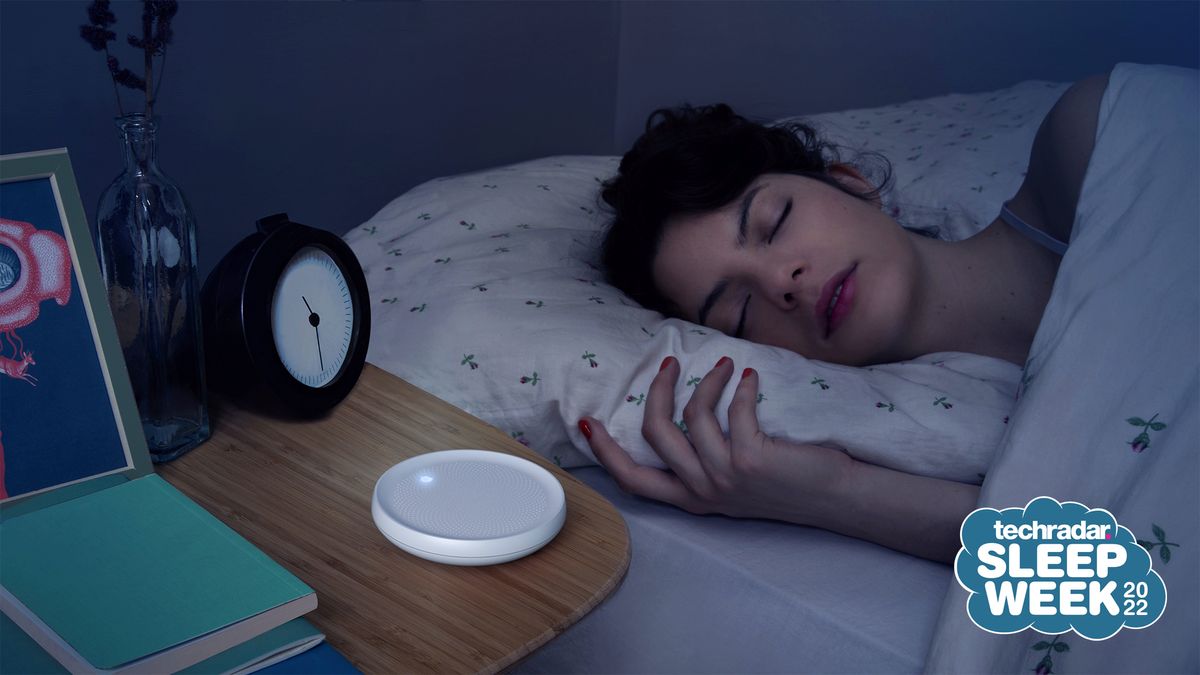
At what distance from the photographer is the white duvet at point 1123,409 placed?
0.77 metres

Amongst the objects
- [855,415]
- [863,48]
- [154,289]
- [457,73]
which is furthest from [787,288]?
[863,48]

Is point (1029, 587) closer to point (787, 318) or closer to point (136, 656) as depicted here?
point (787, 318)

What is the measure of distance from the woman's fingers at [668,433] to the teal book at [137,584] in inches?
17.6

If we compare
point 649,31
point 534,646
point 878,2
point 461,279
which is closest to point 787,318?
point 461,279

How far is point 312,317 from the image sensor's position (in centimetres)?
82

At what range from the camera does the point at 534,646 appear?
60 cm

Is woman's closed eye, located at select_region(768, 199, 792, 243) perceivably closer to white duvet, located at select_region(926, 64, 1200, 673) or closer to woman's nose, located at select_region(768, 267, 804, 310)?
woman's nose, located at select_region(768, 267, 804, 310)

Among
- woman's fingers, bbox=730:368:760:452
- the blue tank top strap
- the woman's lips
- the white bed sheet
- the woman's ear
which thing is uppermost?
the woman's ear

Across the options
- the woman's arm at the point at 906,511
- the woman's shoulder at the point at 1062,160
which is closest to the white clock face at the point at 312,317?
the woman's arm at the point at 906,511

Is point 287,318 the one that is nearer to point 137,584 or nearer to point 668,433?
point 137,584

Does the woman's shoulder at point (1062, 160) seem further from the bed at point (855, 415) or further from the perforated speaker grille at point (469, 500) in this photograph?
the perforated speaker grille at point (469, 500)

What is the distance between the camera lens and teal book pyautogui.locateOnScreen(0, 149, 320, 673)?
55cm

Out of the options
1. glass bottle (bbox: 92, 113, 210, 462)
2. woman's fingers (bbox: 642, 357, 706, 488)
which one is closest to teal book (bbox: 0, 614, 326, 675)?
glass bottle (bbox: 92, 113, 210, 462)

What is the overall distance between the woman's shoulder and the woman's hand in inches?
21.3
